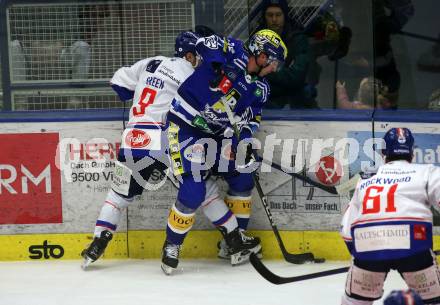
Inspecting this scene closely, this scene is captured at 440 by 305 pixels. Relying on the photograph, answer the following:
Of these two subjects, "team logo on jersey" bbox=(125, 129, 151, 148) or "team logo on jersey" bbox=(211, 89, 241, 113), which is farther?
"team logo on jersey" bbox=(125, 129, 151, 148)

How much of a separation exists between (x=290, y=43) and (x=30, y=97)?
1.63m

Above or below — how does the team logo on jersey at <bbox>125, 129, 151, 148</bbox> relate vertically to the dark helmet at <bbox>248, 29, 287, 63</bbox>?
below

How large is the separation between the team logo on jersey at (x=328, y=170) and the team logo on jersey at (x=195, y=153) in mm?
713

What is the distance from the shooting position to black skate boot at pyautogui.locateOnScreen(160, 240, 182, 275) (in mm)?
5871

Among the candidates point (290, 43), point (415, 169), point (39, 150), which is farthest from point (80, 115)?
point (415, 169)

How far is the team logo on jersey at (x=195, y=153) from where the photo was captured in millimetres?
5887

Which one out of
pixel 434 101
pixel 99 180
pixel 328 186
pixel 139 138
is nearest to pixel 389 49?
pixel 434 101

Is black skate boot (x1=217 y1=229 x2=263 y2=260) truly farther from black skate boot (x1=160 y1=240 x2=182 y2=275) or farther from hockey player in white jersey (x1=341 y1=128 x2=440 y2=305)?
hockey player in white jersey (x1=341 y1=128 x2=440 y2=305)

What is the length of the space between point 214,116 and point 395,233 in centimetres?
197

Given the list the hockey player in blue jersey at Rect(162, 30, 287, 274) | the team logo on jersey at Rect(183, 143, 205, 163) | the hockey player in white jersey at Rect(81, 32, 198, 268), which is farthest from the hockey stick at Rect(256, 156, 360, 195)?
the hockey player in white jersey at Rect(81, 32, 198, 268)

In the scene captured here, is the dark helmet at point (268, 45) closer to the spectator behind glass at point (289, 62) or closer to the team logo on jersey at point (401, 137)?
the spectator behind glass at point (289, 62)

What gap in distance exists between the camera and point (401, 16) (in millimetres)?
6121

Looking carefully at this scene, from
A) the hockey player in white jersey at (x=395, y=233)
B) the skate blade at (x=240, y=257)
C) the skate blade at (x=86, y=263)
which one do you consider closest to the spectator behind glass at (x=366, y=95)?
the skate blade at (x=240, y=257)

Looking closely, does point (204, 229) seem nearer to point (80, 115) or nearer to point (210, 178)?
point (210, 178)
